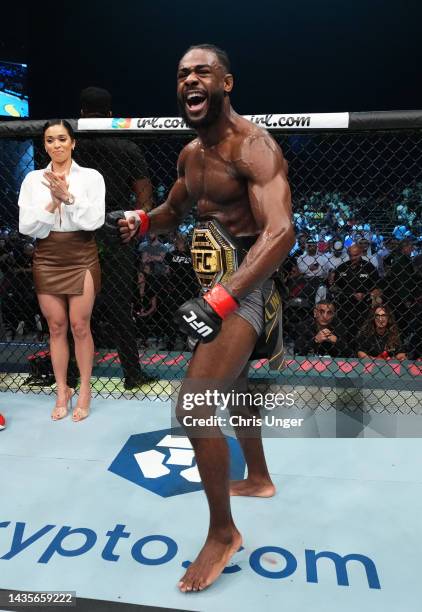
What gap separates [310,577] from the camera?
1.44 m

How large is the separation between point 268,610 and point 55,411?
1593mm

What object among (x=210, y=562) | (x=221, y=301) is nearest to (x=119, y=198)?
(x=221, y=301)

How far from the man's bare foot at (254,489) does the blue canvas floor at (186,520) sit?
3 cm

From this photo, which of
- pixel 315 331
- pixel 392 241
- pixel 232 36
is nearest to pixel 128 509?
pixel 315 331

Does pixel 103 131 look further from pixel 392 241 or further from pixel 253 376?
pixel 392 241

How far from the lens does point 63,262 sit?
2477 mm

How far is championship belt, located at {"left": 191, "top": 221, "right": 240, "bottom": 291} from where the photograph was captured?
1.48m

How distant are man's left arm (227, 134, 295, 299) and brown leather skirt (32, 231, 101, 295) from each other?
1.31 metres

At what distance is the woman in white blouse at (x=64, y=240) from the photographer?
7.79 ft

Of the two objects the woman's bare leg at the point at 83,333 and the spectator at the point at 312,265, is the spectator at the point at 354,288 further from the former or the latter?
the woman's bare leg at the point at 83,333

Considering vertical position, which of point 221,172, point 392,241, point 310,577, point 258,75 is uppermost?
point 258,75

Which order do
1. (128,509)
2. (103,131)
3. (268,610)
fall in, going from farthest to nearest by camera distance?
(103,131) → (128,509) → (268,610)
